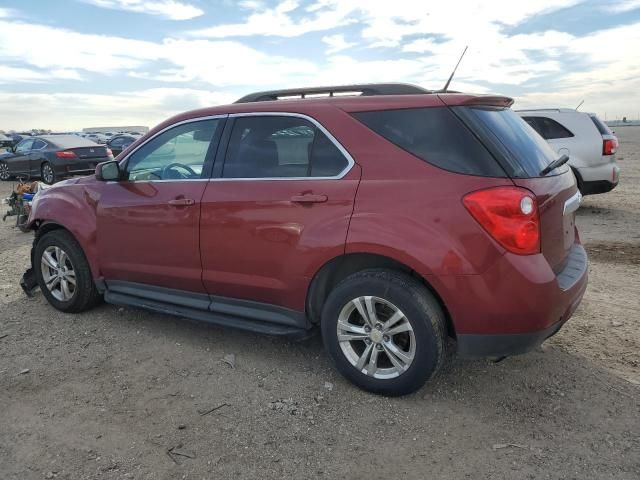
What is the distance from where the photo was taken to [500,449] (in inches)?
106

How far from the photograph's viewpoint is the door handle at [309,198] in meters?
3.22

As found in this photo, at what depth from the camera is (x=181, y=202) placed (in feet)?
12.6

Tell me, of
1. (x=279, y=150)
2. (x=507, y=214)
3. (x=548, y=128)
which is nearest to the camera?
(x=507, y=214)

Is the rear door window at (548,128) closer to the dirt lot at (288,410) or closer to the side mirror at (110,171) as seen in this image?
the dirt lot at (288,410)

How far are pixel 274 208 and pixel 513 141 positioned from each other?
1.48 metres

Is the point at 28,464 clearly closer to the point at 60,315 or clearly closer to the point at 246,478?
the point at 246,478

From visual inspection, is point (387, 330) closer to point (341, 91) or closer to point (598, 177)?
point (341, 91)

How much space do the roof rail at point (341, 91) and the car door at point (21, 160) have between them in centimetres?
1462

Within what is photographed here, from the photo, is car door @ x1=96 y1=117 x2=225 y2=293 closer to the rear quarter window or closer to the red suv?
the red suv

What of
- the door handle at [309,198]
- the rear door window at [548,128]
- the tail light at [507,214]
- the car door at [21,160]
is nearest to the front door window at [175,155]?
the door handle at [309,198]

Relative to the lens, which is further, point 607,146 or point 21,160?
point 21,160

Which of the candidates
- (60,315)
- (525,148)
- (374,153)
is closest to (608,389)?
(525,148)

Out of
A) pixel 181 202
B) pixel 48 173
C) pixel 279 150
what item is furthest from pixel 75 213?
pixel 48 173

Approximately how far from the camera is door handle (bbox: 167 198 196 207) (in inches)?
149
